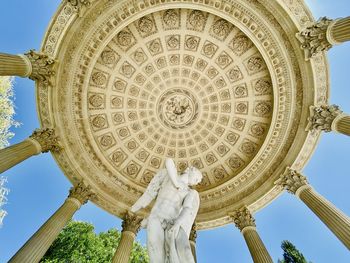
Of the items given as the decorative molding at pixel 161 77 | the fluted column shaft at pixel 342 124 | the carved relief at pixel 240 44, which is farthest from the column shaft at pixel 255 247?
the carved relief at pixel 240 44

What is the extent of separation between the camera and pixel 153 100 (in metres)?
24.8

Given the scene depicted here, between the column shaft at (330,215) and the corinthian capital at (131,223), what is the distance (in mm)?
11044

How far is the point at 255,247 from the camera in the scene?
17391 millimetres

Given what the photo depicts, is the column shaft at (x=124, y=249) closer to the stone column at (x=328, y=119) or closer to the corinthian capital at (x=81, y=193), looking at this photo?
the corinthian capital at (x=81, y=193)

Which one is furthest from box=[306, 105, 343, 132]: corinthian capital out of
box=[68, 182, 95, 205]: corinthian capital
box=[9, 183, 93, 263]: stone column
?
box=[9, 183, 93, 263]: stone column

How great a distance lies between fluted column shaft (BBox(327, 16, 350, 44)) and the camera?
13702 millimetres


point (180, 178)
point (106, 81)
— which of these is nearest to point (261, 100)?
point (106, 81)

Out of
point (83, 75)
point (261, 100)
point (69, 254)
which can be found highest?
point (261, 100)

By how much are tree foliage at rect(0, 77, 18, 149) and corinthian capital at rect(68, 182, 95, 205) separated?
7837 mm

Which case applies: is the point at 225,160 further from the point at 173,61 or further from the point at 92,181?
the point at 92,181

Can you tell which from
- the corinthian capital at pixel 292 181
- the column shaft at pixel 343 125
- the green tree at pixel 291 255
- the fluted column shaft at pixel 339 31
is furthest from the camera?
the green tree at pixel 291 255

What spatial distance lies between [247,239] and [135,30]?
16.3 meters

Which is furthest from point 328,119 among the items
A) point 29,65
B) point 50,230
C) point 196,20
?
point 29,65

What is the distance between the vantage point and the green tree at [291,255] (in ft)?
77.9
